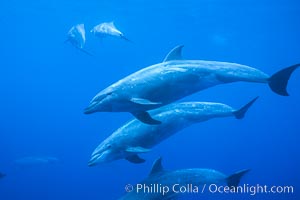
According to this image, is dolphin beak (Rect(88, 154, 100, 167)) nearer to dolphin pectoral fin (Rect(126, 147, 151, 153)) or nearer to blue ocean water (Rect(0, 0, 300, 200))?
dolphin pectoral fin (Rect(126, 147, 151, 153))

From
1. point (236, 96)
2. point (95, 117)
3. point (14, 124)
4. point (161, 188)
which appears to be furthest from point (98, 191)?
point (161, 188)

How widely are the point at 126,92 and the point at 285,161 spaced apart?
4165 centimetres

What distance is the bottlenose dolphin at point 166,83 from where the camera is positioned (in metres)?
6.32

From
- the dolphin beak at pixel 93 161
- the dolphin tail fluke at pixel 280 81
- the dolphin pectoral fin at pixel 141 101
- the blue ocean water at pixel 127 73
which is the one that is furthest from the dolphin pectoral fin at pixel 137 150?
the blue ocean water at pixel 127 73

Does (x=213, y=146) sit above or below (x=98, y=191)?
above

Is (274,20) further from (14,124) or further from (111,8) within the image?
(14,124)

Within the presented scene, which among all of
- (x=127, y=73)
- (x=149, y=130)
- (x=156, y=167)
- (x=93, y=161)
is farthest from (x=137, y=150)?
(x=127, y=73)

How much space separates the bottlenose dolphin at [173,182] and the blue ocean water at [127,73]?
20.8 m

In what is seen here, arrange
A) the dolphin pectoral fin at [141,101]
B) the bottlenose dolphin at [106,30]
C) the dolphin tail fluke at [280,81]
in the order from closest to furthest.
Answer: the dolphin pectoral fin at [141,101] → the dolphin tail fluke at [280,81] → the bottlenose dolphin at [106,30]

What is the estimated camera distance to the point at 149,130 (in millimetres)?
7738

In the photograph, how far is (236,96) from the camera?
43.8m

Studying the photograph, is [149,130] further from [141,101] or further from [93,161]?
[141,101]

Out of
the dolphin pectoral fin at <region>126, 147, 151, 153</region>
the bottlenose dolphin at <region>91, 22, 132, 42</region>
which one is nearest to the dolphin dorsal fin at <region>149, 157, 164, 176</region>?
the dolphin pectoral fin at <region>126, 147, 151, 153</region>

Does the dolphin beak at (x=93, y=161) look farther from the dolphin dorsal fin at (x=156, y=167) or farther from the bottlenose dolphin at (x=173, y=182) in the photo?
the dolphin dorsal fin at (x=156, y=167)
